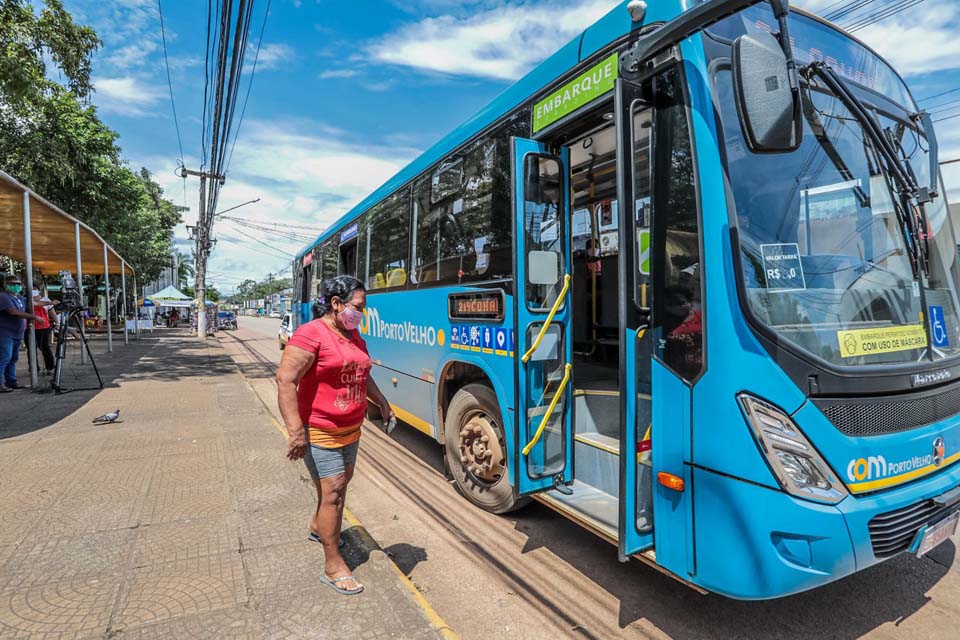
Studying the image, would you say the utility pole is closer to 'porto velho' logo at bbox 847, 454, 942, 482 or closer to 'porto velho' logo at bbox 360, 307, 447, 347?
'porto velho' logo at bbox 360, 307, 447, 347

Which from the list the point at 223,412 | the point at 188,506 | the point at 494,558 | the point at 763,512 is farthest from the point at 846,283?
the point at 223,412

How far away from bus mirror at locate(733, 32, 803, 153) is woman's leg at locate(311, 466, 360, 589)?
257 centimetres

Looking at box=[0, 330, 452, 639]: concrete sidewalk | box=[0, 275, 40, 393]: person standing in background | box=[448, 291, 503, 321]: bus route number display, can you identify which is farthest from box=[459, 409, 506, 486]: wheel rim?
box=[0, 275, 40, 393]: person standing in background

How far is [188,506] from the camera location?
159 inches

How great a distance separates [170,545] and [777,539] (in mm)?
3521

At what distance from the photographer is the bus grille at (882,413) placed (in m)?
2.17

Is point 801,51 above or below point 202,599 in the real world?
above

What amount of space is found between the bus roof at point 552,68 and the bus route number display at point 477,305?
1.33m

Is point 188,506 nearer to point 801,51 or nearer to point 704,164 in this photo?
point 704,164

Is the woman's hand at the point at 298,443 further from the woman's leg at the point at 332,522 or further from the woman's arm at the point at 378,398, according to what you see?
the woman's arm at the point at 378,398

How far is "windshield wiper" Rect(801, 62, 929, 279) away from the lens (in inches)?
100

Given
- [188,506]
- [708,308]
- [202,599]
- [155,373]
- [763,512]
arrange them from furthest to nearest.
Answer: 1. [155,373]
2. [188,506]
3. [202,599]
4. [708,308]
5. [763,512]

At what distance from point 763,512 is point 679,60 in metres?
1.98

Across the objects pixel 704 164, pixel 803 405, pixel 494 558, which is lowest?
pixel 494 558
